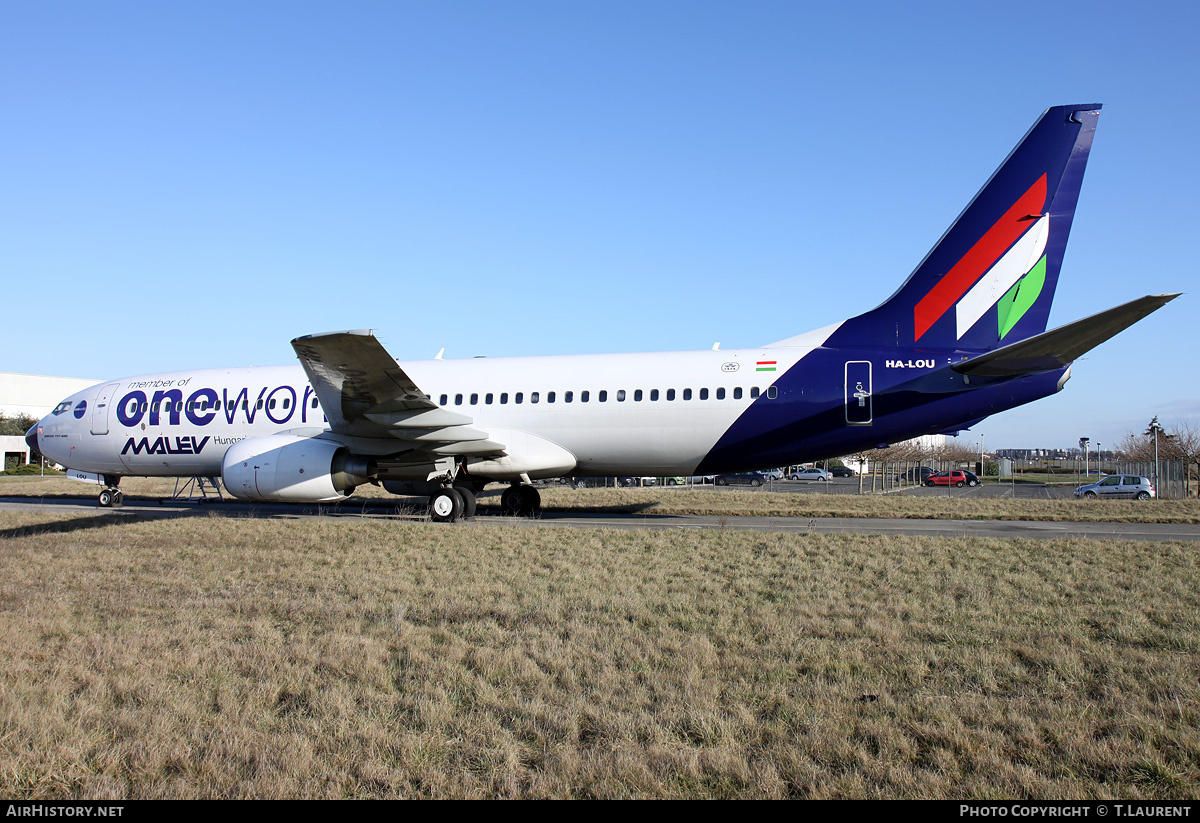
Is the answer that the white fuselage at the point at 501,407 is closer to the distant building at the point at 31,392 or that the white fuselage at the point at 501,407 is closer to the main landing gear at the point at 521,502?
the main landing gear at the point at 521,502

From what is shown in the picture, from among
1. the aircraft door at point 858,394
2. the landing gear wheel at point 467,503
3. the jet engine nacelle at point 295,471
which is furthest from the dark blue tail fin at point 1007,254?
the jet engine nacelle at point 295,471

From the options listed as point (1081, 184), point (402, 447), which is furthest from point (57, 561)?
point (1081, 184)

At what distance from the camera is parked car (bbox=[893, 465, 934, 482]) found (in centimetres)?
5209

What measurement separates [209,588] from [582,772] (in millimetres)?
6440

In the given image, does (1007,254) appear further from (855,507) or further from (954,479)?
(954,479)

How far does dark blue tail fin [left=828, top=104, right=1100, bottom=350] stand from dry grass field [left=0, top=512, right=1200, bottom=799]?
233 inches

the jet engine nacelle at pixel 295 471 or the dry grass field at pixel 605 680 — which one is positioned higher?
the jet engine nacelle at pixel 295 471

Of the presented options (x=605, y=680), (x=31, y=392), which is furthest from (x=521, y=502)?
(x=31, y=392)

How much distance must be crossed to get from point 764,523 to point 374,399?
849cm

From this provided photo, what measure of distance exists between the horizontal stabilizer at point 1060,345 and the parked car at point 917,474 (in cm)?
3623

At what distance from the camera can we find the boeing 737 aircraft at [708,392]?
14.1m

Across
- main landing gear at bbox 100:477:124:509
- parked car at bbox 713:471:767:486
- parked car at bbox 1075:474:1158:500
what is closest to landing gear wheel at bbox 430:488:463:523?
main landing gear at bbox 100:477:124:509

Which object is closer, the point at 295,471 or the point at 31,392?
the point at 295,471

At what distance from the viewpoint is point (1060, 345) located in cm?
1254
